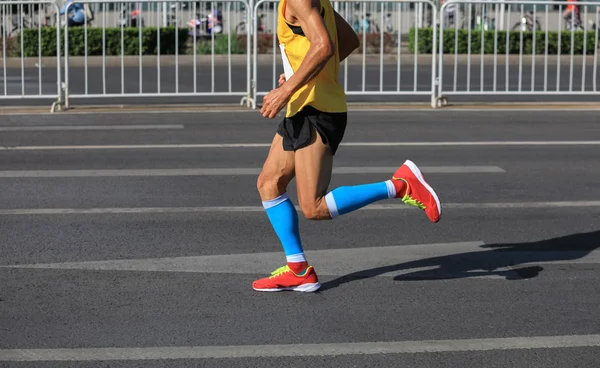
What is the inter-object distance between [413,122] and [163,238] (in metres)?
6.14

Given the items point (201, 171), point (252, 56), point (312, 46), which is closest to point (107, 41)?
point (252, 56)

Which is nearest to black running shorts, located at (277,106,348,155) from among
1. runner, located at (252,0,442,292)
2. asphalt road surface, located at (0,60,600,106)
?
runner, located at (252,0,442,292)

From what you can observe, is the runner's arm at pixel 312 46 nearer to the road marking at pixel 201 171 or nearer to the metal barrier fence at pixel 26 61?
the road marking at pixel 201 171

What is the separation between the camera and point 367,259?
20.0ft

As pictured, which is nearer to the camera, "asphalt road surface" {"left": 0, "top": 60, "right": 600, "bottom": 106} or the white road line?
the white road line

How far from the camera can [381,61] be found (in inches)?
582

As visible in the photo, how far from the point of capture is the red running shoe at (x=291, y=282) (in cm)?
544

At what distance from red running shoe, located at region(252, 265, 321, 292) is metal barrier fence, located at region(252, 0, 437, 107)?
26.6ft

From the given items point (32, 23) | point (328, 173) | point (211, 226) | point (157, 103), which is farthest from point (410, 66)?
point (328, 173)

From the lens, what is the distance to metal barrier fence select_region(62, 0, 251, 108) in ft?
47.7

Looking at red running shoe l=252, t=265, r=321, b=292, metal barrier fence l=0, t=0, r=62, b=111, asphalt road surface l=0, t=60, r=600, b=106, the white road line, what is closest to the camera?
red running shoe l=252, t=265, r=321, b=292

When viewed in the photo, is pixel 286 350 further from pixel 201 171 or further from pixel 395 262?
pixel 201 171

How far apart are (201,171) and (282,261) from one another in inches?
124

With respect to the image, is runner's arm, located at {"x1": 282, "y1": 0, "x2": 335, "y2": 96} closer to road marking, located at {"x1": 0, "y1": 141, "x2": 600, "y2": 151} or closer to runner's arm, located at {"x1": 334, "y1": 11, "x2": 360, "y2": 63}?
runner's arm, located at {"x1": 334, "y1": 11, "x2": 360, "y2": 63}
